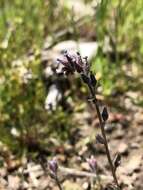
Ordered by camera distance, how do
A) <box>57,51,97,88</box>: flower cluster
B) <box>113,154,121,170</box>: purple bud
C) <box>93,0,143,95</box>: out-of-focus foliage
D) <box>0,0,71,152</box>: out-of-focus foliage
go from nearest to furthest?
<box>57,51,97,88</box>: flower cluster, <box>113,154,121,170</box>: purple bud, <box>0,0,71,152</box>: out-of-focus foliage, <box>93,0,143,95</box>: out-of-focus foliage

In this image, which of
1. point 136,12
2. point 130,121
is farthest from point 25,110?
point 136,12

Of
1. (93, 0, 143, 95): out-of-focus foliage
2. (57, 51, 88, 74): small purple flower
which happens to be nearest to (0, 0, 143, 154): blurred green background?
(93, 0, 143, 95): out-of-focus foliage

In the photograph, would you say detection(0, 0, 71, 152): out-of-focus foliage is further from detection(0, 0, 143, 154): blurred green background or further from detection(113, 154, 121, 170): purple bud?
detection(113, 154, 121, 170): purple bud

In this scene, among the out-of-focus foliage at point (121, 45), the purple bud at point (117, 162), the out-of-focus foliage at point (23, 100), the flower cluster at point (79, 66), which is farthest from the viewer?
the out-of-focus foliage at point (121, 45)

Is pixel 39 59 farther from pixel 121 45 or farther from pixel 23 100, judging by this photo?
pixel 121 45

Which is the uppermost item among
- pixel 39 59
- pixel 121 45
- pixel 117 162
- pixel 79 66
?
pixel 121 45

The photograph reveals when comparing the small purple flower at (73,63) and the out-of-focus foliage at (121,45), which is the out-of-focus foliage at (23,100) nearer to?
the out-of-focus foliage at (121,45)

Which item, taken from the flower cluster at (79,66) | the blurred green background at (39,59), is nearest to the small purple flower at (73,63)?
the flower cluster at (79,66)

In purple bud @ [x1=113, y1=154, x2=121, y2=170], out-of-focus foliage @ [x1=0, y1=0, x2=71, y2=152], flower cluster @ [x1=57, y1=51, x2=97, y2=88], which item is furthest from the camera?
out-of-focus foliage @ [x1=0, y1=0, x2=71, y2=152]

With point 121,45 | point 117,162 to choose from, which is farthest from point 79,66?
point 121,45

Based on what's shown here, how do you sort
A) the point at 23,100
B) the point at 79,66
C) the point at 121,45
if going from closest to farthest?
the point at 79,66 → the point at 23,100 → the point at 121,45
